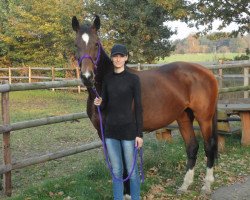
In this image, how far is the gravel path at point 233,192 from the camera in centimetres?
475

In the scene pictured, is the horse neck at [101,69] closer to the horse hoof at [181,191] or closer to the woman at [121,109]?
the woman at [121,109]

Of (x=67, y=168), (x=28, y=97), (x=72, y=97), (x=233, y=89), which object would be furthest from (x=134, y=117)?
(x=28, y=97)

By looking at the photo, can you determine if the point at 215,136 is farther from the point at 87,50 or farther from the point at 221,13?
the point at 221,13

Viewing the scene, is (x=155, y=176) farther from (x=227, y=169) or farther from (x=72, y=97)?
(x=72, y=97)

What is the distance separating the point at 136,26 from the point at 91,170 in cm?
2046

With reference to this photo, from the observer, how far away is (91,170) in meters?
5.31

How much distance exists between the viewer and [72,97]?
1902 centimetres

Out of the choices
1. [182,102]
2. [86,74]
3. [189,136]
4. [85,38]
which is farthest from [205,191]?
[85,38]

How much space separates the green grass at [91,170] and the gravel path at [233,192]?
0.19m

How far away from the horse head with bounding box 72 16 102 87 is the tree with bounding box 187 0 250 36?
18359 millimetres

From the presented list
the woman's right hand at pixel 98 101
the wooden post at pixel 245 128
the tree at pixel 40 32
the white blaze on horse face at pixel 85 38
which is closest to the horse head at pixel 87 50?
the white blaze on horse face at pixel 85 38

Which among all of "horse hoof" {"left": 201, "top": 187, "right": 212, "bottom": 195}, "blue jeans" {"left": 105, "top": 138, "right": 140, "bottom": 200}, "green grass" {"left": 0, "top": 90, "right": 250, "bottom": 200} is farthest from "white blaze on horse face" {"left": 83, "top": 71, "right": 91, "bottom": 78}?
"horse hoof" {"left": 201, "top": 187, "right": 212, "bottom": 195}

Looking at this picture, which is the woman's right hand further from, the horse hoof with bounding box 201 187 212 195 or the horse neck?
the horse hoof with bounding box 201 187 212 195

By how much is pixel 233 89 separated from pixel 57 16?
69.2ft
